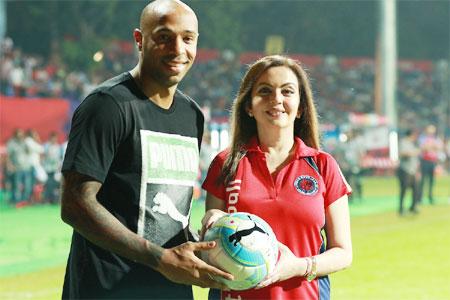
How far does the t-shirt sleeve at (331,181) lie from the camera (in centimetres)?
408

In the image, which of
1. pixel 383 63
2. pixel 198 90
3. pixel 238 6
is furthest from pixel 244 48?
pixel 383 63

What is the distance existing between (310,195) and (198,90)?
45.9 m

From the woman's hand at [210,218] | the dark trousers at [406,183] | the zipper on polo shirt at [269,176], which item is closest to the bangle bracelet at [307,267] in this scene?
the zipper on polo shirt at [269,176]

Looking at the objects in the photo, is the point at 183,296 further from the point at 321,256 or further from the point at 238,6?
the point at 238,6

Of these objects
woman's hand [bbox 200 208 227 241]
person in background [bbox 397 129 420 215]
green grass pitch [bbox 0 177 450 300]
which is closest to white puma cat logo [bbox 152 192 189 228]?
woman's hand [bbox 200 208 227 241]

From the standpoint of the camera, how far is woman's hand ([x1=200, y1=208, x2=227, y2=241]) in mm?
3914

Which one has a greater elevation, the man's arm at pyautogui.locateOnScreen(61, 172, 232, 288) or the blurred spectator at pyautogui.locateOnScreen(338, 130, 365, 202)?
the man's arm at pyautogui.locateOnScreen(61, 172, 232, 288)

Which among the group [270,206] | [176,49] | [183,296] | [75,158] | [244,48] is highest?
[244,48]

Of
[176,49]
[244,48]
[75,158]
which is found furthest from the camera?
[244,48]

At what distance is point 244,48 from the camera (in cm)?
6097

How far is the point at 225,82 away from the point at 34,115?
22209 millimetres

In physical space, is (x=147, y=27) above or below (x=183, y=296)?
above

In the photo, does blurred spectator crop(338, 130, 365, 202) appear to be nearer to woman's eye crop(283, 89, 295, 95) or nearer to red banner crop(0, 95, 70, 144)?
red banner crop(0, 95, 70, 144)

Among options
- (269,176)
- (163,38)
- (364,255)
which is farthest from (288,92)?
(364,255)
